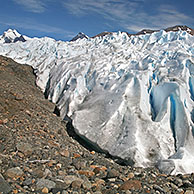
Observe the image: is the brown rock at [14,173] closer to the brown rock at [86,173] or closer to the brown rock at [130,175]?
the brown rock at [86,173]

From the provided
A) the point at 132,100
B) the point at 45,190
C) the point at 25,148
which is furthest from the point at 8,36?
the point at 45,190

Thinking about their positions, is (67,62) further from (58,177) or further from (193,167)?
(58,177)

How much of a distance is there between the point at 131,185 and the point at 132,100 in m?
4.49

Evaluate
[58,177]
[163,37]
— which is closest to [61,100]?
[58,177]

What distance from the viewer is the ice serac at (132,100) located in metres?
6.30

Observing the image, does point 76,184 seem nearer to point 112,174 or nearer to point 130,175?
point 112,174

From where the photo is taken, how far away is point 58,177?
337 cm

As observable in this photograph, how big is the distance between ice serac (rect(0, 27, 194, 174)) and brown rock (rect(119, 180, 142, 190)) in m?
2.29

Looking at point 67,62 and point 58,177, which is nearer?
point 58,177

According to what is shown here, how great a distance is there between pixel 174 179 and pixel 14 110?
4.31m

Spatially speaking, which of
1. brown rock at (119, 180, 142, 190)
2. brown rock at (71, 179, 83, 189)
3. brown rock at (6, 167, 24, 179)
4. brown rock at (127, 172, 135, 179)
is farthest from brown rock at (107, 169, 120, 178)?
brown rock at (6, 167, 24, 179)

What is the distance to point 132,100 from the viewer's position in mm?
7684

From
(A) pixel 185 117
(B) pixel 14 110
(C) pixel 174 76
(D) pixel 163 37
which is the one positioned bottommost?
(B) pixel 14 110

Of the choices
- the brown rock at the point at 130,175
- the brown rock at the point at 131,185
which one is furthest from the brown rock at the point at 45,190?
the brown rock at the point at 130,175
